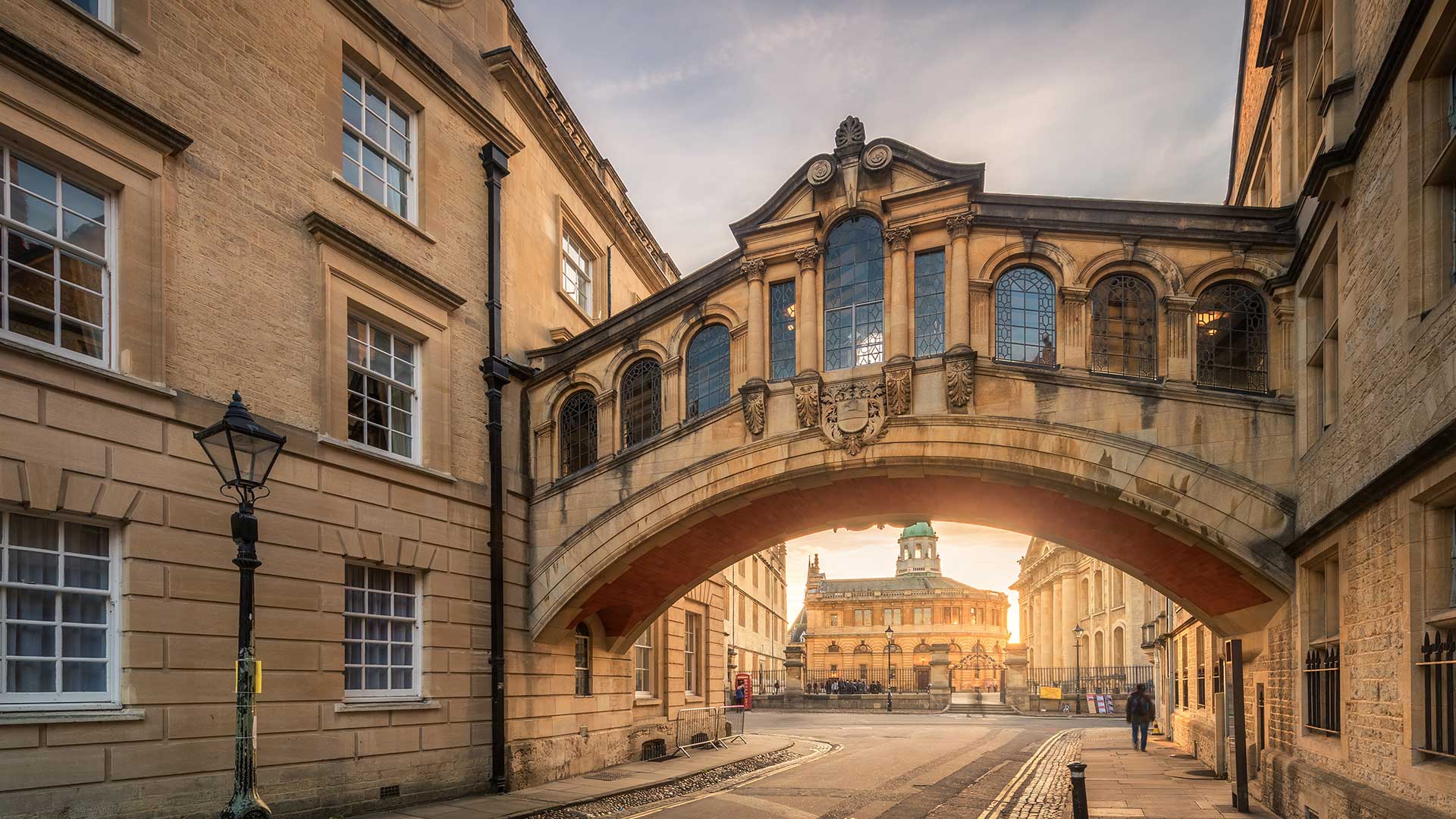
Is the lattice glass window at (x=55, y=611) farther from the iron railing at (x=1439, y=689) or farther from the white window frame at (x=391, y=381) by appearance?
the iron railing at (x=1439, y=689)

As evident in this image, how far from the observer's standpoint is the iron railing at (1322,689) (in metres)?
10.5

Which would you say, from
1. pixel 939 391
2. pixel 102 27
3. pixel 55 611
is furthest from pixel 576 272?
pixel 55 611

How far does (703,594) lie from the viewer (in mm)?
24859

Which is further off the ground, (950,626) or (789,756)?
(789,756)

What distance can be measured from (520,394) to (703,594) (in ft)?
30.6

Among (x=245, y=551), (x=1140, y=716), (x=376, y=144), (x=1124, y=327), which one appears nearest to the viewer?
(x=245, y=551)

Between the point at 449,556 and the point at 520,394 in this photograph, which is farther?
the point at 520,394

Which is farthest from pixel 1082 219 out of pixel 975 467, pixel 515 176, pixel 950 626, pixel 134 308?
pixel 950 626

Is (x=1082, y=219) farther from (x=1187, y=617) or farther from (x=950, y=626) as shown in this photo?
(x=950, y=626)

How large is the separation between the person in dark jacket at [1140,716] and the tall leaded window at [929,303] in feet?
44.5

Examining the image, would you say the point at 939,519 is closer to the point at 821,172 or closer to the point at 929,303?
the point at 929,303

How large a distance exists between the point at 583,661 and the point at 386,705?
19.4ft

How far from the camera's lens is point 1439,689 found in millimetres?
7512

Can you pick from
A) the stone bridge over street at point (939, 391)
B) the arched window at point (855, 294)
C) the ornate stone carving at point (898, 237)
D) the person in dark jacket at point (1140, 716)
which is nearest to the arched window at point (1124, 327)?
the stone bridge over street at point (939, 391)
